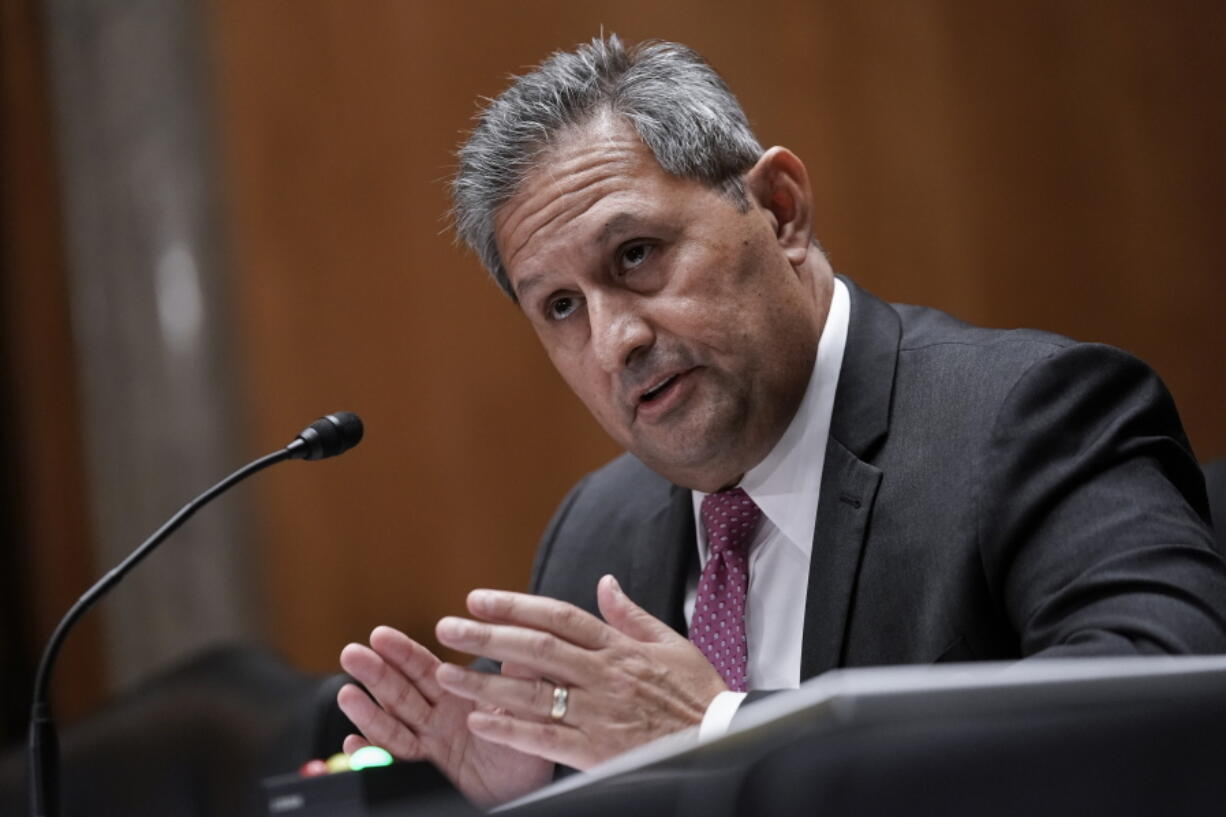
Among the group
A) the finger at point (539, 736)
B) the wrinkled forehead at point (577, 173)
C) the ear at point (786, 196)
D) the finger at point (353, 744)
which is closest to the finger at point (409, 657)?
the finger at point (353, 744)

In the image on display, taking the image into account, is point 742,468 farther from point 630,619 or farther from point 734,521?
point 630,619

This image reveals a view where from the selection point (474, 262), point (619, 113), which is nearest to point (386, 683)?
point (619, 113)

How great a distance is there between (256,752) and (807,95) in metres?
2.17

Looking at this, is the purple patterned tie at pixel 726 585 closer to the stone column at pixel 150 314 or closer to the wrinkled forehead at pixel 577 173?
the wrinkled forehead at pixel 577 173

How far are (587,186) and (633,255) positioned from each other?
0.36 ft

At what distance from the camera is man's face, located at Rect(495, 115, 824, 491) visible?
1.80 metres

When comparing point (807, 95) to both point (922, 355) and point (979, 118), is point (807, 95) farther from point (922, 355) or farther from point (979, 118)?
point (922, 355)

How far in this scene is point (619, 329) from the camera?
180 centimetres

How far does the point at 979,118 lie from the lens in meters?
3.30

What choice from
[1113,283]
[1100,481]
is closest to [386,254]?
[1113,283]

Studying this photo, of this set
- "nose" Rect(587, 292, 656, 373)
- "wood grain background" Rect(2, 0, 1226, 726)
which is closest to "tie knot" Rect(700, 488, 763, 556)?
"nose" Rect(587, 292, 656, 373)

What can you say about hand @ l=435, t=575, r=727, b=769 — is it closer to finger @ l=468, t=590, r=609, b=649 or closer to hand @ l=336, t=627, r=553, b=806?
finger @ l=468, t=590, r=609, b=649

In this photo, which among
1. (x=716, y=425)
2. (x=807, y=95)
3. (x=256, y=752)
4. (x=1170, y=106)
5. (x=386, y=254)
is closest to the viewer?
(x=716, y=425)

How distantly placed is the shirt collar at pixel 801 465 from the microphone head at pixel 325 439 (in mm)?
534
